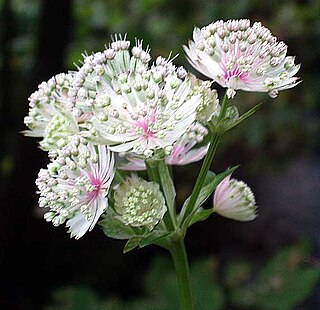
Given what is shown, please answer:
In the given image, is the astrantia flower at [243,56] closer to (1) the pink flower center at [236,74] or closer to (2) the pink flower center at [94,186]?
(1) the pink flower center at [236,74]

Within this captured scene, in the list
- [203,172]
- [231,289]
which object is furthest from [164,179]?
[231,289]

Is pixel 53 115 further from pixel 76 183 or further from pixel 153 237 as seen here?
pixel 153 237

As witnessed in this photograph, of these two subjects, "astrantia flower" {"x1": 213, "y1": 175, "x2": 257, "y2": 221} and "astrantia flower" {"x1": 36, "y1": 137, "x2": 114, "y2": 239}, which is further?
"astrantia flower" {"x1": 213, "y1": 175, "x2": 257, "y2": 221}

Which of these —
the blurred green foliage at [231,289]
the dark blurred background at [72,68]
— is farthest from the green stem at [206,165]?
the dark blurred background at [72,68]

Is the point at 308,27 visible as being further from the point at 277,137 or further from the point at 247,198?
the point at 247,198

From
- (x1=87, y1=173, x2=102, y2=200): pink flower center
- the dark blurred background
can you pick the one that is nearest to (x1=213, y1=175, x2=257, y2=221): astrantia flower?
(x1=87, y1=173, x2=102, y2=200): pink flower center

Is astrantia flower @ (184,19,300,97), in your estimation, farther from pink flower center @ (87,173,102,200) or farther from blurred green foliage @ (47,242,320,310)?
blurred green foliage @ (47,242,320,310)
